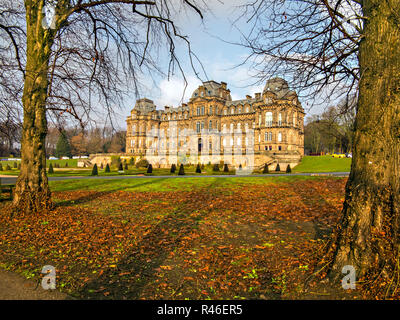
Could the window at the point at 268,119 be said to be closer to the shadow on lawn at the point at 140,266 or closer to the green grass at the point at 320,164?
the green grass at the point at 320,164

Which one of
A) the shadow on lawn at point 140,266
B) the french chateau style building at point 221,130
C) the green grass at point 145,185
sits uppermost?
the french chateau style building at point 221,130

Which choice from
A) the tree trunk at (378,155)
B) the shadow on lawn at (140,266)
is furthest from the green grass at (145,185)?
the tree trunk at (378,155)

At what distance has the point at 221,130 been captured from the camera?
219 ft

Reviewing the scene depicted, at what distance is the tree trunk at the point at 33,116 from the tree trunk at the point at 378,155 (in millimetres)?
8499

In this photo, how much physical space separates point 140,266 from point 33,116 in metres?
6.21

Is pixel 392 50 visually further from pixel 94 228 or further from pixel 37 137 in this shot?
pixel 37 137

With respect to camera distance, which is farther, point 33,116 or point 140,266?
point 33,116

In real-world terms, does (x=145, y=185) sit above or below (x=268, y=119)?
below

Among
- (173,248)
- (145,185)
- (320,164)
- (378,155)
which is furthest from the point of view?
(320,164)

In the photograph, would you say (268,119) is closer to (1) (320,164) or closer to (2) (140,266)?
(1) (320,164)

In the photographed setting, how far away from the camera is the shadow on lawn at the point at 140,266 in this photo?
3.79 metres

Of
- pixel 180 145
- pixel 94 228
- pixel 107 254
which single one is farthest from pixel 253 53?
pixel 180 145

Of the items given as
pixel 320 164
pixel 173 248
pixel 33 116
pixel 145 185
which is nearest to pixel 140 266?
pixel 173 248

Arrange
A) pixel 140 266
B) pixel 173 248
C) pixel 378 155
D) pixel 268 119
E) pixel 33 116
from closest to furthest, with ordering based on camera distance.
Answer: pixel 378 155
pixel 140 266
pixel 173 248
pixel 33 116
pixel 268 119
